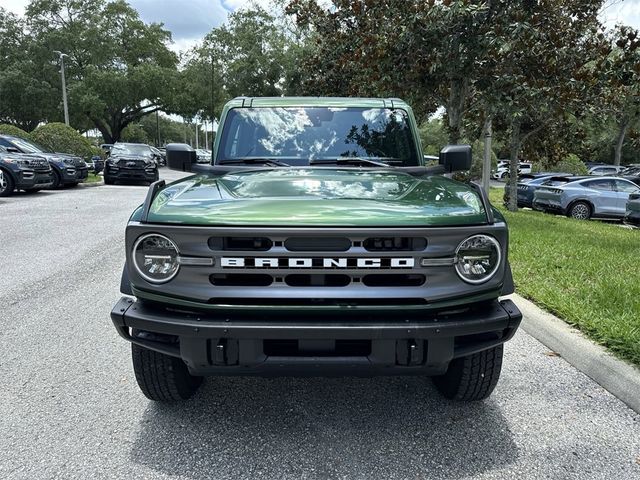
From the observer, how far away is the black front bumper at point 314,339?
93.5 inches

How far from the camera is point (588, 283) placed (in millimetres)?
5363

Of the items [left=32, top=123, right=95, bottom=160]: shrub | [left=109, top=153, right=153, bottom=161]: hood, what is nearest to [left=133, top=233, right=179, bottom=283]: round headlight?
[left=109, top=153, right=153, bottom=161]: hood

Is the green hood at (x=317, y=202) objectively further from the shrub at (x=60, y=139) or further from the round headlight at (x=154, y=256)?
the shrub at (x=60, y=139)

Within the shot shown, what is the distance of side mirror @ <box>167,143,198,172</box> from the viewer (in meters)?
3.98

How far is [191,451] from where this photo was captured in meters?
2.71

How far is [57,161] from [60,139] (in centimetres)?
615

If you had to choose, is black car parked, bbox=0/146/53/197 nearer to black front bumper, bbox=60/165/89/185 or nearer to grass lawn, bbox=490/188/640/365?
black front bumper, bbox=60/165/89/185

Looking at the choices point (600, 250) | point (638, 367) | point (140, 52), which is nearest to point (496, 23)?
point (600, 250)

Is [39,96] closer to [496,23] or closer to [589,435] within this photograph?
[496,23]

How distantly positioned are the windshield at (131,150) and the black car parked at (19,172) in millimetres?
5648

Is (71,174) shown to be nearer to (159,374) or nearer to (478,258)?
(159,374)

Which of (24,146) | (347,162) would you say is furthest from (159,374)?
(24,146)

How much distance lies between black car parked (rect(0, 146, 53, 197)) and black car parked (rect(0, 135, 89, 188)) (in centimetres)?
63

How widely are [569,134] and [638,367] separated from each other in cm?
1584
